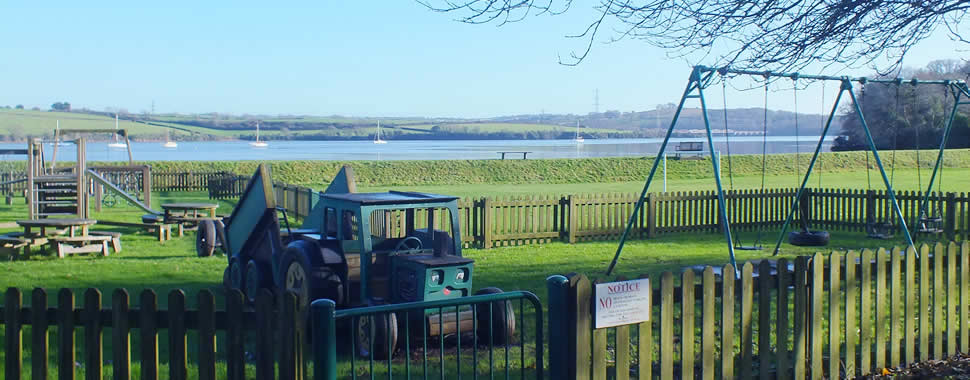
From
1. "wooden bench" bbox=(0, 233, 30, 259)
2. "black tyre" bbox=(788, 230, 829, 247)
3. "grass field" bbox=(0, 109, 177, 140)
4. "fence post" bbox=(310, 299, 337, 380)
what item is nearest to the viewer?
"fence post" bbox=(310, 299, 337, 380)

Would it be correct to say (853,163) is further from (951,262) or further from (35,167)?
(951,262)

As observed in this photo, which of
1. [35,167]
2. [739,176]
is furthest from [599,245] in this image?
[739,176]

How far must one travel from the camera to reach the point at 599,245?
1738 centimetres

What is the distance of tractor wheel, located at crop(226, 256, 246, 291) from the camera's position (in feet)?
31.9

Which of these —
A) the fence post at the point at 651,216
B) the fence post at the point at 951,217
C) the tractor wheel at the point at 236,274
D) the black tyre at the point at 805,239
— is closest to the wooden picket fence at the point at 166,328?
the tractor wheel at the point at 236,274

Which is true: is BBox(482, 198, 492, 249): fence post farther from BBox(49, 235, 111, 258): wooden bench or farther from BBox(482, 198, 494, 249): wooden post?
BBox(49, 235, 111, 258): wooden bench

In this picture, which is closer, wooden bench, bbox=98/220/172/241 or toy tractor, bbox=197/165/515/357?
toy tractor, bbox=197/165/515/357

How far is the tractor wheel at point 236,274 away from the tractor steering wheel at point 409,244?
2.33m

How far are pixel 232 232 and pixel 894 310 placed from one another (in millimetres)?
7099

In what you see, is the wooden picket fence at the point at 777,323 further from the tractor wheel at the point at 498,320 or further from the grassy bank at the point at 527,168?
the grassy bank at the point at 527,168

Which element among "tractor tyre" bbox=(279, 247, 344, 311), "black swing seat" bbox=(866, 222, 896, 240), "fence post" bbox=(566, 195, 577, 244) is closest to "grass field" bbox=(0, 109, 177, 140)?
"fence post" bbox=(566, 195, 577, 244)

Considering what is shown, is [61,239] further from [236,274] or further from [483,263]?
[483,263]

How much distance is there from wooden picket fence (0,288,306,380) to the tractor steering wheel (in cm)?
363

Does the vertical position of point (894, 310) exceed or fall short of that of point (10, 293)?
it falls short
